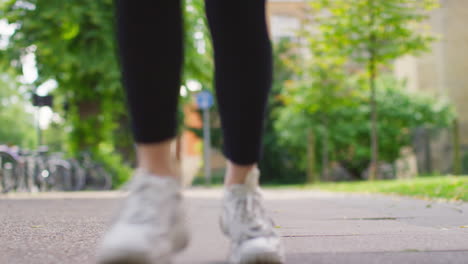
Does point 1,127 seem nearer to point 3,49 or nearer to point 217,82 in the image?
point 3,49

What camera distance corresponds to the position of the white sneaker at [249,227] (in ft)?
4.05

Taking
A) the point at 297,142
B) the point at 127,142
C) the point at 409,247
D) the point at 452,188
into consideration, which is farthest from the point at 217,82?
the point at 297,142

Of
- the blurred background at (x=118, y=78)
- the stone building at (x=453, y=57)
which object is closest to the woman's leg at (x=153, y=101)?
the blurred background at (x=118, y=78)

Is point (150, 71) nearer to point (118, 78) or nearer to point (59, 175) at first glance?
point (118, 78)

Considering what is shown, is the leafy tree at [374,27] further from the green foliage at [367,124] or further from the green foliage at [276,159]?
the green foliage at [276,159]

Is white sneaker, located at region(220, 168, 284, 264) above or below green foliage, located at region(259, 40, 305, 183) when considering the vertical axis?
above

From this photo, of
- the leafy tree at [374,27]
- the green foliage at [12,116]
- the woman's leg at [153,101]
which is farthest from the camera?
the green foliage at [12,116]

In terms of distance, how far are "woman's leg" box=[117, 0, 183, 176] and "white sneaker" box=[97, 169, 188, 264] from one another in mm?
42

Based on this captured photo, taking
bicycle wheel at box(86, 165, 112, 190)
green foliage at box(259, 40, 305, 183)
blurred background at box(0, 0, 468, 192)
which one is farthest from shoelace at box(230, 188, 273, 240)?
green foliage at box(259, 40, 305, 183)

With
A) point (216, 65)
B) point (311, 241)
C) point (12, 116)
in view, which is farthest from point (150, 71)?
point (12, 116)

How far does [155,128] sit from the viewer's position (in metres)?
1.16

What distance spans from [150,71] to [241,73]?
27 centimetres

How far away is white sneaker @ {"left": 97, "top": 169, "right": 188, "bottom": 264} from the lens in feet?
3.32

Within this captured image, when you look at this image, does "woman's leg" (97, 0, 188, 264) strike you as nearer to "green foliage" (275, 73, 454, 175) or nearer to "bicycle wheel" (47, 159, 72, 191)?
"bicycle wheel" (47, 159, 72, 191)
